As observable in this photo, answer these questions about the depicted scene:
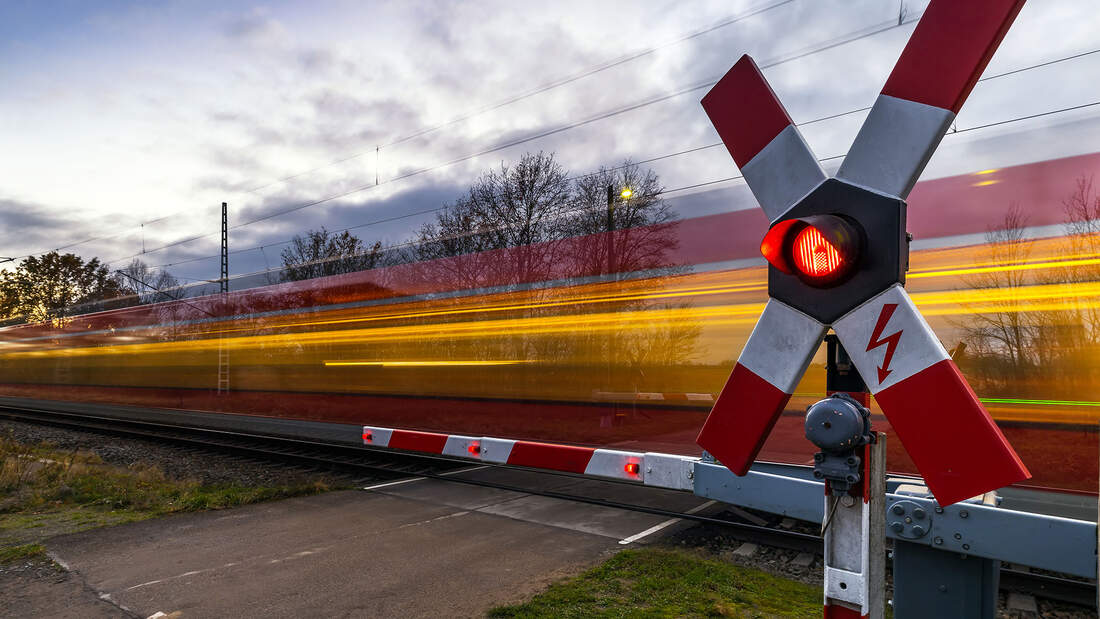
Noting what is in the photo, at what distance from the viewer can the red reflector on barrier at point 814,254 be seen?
1.22 metres

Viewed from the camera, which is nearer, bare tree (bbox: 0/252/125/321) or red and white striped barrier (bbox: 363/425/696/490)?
red and white striped barrier (bbox: 363/425/696/490)

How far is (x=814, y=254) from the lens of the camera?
4.10ft

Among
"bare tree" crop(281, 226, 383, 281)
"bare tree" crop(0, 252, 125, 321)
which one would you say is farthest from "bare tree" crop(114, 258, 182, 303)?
"bare tree" crop(281, 226, 383, 281)

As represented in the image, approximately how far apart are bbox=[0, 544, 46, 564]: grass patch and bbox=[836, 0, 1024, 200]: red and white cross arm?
6191 millimetres

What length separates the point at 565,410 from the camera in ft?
22.0

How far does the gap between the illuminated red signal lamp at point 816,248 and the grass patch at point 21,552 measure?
5.98m

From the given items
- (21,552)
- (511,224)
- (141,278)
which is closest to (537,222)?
(511,224)

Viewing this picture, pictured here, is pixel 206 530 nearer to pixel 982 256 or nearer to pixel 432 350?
pixel 432 350

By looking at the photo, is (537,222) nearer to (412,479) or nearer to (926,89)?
(412,479)

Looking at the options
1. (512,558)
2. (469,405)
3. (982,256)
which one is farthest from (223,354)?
(982,256)

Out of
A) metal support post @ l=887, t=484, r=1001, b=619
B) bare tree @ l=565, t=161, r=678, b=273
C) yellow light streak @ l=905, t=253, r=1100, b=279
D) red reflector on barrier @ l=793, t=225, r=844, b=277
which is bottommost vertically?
metal support post @ l=887, t=484, r=1001, b=619

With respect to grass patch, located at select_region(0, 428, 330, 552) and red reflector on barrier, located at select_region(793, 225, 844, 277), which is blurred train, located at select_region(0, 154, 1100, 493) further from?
grass patch, located at select_region(0, 428, 330, 552)

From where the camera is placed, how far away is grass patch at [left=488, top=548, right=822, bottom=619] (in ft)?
11.9

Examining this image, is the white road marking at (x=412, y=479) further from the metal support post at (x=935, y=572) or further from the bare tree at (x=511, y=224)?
the metal support post at (x=935, y=572)
